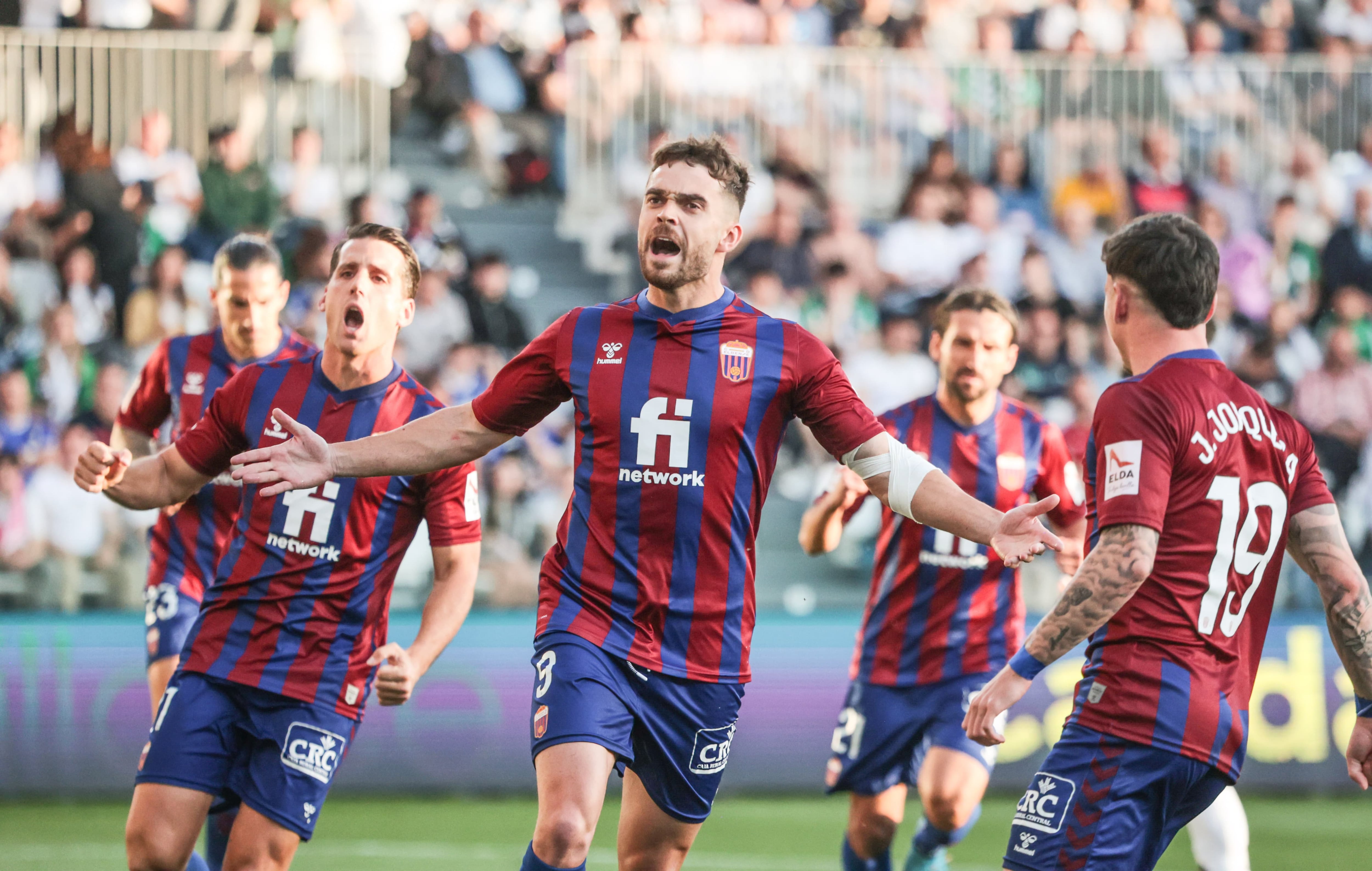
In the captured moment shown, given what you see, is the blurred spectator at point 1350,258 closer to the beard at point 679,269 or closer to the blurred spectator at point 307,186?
the blurred spectator at point 307,186

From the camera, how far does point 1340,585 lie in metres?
4.30

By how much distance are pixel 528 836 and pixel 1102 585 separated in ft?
18.2

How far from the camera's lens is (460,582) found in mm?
5227

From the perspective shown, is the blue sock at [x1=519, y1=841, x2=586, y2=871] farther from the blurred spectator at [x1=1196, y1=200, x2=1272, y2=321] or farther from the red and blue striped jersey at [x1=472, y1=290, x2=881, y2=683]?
the blurred spectator at [x1=1196, y1=200, x2=1272, y2=321]

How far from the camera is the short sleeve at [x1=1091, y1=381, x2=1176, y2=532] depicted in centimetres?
394

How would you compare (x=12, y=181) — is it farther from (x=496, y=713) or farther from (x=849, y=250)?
(x=849, y=250)

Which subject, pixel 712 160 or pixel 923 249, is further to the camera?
pixel 923 249

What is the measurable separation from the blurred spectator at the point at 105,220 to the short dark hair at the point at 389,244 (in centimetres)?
836

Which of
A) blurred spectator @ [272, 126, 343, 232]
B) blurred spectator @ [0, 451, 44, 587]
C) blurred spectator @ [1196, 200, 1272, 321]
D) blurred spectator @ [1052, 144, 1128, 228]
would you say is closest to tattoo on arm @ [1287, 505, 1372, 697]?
blurred spectator @ [0, 451, 44, 587]

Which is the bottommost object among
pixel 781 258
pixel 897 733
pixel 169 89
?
pixel 897 733

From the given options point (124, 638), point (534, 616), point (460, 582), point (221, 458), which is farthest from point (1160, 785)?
point (124, 638)

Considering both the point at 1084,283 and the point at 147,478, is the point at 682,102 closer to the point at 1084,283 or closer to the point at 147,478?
the point at 1084,283

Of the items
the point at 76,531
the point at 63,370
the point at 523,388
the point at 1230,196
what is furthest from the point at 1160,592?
the point at 1230,196

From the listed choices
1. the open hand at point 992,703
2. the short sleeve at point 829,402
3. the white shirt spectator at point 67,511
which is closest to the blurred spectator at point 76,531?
the white shirt spectator at point 67,511
